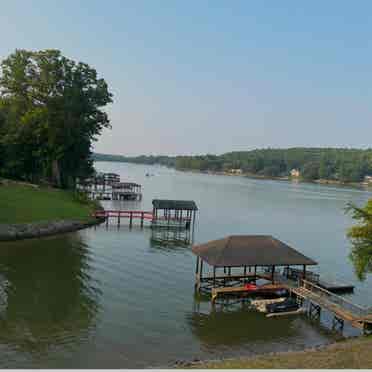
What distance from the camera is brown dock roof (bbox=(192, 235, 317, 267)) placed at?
23.9m

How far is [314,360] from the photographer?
47.4ft

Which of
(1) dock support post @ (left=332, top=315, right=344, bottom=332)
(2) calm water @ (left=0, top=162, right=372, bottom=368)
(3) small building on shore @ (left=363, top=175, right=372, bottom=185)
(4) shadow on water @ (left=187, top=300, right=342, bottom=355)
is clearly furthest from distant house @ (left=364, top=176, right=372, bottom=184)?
(4) shadow on water @ (left=187, top=300, right=342, bottom=355)

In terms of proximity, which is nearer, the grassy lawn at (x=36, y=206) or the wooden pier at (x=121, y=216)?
the grassy lawn at (x=36, y=206)

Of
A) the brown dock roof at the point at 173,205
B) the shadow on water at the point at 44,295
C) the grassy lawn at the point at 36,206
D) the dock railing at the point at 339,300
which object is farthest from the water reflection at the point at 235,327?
the brown dock roof at the point at 173,205

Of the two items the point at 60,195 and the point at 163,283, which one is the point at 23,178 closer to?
the point at 60,195

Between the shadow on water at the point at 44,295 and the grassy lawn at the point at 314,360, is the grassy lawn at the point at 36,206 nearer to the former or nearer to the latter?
the shadow on water at the point at 44,295

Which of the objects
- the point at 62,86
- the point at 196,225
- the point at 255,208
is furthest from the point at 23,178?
the point at 255,208

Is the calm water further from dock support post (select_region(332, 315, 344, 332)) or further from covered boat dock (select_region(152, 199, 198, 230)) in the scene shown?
covered boat dock (select_region(152, 199, 198, 230))

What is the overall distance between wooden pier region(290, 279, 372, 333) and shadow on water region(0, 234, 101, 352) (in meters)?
11.6

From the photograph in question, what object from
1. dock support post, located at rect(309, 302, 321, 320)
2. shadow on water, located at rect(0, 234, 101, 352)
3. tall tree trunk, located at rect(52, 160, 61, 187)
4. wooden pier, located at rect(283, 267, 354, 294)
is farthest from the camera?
tall tree trunk, located at rect(52, 160, 61, 187)

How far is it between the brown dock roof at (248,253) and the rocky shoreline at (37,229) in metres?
18.9

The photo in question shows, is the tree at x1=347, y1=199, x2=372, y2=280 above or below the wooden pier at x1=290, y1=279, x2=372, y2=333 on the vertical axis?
above

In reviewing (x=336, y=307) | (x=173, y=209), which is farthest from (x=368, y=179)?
(x=336, y=307)

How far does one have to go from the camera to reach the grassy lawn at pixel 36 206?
40062mm
